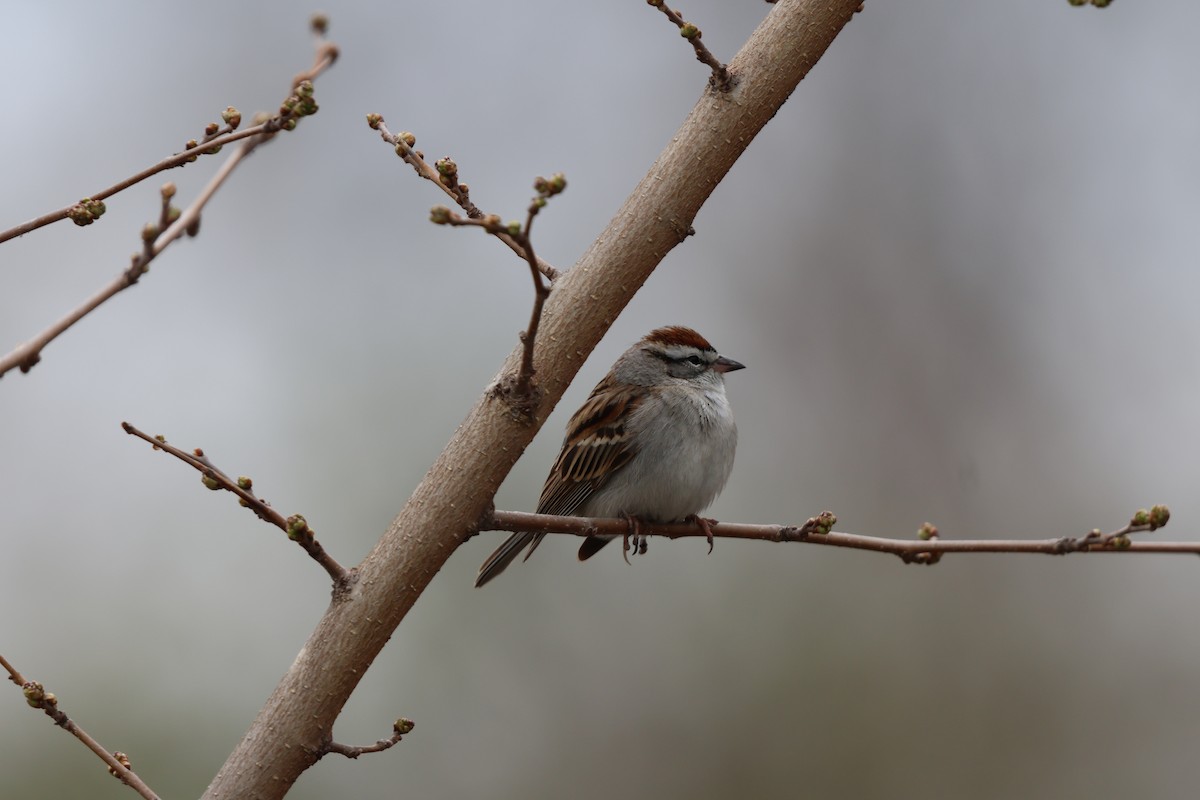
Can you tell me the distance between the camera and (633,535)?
398 centimetres

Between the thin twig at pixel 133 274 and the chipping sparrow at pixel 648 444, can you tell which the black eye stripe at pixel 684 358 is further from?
the thin twig at pixel 133 274

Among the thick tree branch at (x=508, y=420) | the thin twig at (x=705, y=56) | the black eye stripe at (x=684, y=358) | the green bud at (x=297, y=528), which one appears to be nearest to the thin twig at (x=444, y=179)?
the thick tree branch at (x=508, y=420)

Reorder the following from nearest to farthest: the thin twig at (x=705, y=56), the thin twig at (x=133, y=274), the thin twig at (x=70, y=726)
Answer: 1. the thin twig at (x=133, y=274)
2. the thin twig at (x=70, y=726)
3. the thin twig at (x=705, y=56)

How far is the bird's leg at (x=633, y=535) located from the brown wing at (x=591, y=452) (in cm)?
23

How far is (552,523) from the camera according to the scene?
9.37 feet

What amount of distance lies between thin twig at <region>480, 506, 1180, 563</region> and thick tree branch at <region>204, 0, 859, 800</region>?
147mm

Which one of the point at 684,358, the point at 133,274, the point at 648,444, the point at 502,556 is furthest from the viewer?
the point at 684,358

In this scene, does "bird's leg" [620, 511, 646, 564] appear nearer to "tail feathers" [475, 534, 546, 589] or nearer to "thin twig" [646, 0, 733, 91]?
"tail feathers" [475, 534, 546, 589]

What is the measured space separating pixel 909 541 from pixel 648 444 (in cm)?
199

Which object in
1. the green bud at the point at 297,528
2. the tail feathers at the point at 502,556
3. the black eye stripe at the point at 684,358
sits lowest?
the green bud at the point at 297,528

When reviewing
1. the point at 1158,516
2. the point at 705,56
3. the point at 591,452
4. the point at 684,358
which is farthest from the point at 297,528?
the point at 684,358

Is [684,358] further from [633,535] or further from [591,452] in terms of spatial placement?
[633,535]

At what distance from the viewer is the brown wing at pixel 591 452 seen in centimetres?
484

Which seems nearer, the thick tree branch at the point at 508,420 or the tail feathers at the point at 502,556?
the thick tree branch at the point at 508,420
